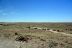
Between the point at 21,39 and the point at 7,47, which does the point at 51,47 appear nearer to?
the point at 7,47

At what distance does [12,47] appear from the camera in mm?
12086

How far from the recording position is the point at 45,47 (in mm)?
12008

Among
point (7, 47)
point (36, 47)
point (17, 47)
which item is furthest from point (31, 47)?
point (7, 47)

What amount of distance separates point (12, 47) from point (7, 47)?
546mm

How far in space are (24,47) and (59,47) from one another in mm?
4009

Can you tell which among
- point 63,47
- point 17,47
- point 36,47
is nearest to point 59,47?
point 63,47

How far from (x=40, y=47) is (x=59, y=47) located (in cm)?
221

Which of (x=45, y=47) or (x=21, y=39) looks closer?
(x=45, y=47)

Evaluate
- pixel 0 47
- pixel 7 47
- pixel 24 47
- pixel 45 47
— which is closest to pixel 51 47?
pixel 45 47

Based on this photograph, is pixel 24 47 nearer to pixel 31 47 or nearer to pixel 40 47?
pixel 31 47

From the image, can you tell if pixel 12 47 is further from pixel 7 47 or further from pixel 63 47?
pixel 63 47

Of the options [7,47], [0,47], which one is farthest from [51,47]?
[0,47]

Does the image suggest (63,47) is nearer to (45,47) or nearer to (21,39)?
(45,47)

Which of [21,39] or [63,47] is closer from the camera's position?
[63,47]
